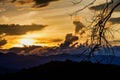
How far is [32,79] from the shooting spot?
510 feet

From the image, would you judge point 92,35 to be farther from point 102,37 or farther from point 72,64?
point 72,64

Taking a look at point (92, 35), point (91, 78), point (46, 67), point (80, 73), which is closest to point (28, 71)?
point (46, 67)

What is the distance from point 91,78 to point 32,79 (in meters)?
30.1

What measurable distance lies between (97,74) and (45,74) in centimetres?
3232

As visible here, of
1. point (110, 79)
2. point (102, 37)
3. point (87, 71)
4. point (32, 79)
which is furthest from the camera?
point (32, 79)

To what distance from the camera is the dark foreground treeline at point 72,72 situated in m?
137

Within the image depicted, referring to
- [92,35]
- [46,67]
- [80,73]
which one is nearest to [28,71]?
[46,67]

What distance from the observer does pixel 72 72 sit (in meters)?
155

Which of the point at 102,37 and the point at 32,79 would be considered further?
the point at 32,79

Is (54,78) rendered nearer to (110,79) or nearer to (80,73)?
(80,73)

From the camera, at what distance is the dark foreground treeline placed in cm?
13700

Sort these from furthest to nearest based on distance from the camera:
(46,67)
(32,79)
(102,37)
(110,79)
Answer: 1. (46,67)
2. (32,79)
3. (110,79)
4. (102,37)

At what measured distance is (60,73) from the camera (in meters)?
151

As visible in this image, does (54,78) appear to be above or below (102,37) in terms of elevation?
below
